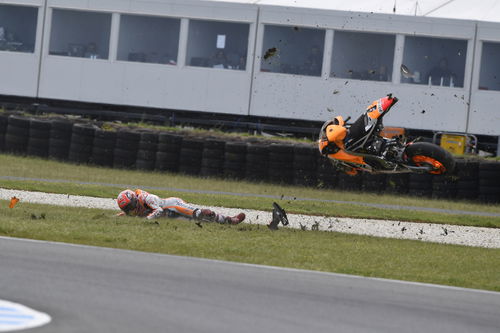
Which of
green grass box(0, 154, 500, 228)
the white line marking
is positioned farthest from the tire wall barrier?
the white line marking

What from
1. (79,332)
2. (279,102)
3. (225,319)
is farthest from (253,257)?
(279,102)

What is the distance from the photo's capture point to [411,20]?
2467 cm

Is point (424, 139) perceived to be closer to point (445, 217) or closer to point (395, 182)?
point (395, 182)

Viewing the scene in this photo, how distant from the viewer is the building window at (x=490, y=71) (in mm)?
24703

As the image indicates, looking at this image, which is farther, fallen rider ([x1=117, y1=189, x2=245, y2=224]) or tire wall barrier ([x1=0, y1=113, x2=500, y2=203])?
tire wall barrier ([x1=0, y1=113, x2=500, y2=203])

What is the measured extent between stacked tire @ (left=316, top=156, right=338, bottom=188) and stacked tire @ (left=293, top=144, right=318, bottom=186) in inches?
3.8

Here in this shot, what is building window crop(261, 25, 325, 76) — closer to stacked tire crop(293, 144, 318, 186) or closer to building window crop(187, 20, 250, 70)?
building window crop(187, 20, 250, 70)

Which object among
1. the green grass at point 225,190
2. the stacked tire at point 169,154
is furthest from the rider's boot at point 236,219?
the stacked tire at point 169,154

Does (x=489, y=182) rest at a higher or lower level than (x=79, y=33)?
lower

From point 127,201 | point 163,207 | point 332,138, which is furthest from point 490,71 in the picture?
point 127,201

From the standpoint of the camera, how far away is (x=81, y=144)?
75.6 feet

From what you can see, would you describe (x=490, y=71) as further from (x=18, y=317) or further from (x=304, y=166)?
(x=18, y=317)

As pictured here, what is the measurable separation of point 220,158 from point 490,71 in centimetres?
794

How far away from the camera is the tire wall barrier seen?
2112cm
